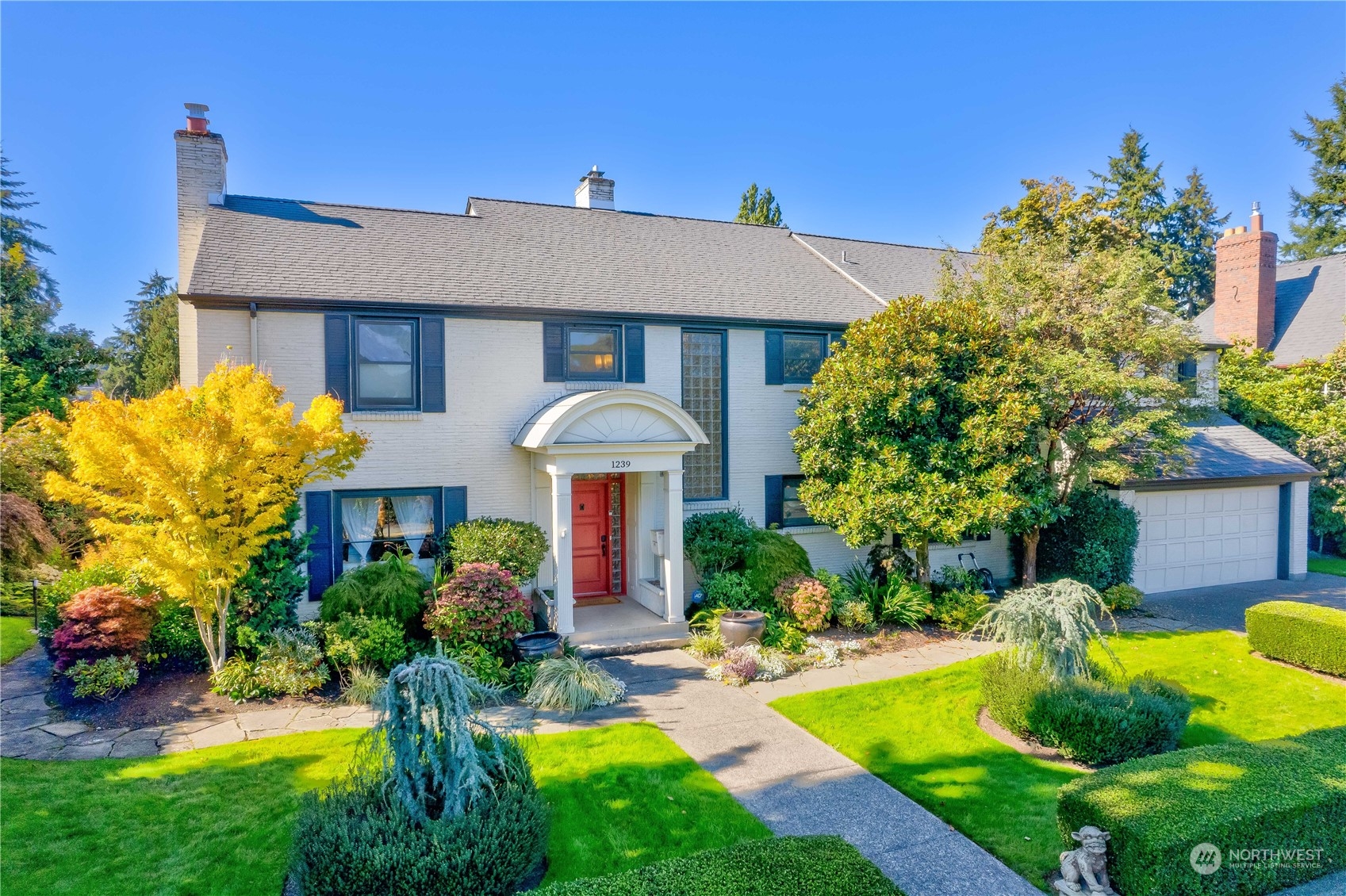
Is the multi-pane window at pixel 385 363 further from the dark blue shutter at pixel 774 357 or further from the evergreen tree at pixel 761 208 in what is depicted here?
the evergreen tree at pixel 761 208

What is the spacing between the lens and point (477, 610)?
32.3ft

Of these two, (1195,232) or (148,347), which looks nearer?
(148,347)

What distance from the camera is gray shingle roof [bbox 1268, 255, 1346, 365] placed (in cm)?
2205

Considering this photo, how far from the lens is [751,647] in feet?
36.4

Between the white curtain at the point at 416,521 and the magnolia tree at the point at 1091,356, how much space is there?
1028 cm

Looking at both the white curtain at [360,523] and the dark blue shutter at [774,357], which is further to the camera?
the dark blue shutter at [774,357]

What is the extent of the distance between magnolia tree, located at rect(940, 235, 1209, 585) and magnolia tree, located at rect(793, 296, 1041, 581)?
604mm

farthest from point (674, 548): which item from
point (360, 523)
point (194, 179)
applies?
point (194, 179)

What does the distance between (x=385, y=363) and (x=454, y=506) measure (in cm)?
269

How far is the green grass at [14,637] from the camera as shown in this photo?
1119cm

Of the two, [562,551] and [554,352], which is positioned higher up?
[554,352]

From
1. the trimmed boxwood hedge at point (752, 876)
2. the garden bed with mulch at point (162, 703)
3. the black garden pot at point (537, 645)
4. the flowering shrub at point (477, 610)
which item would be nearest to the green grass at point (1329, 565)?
the black garden pot at point (537, 645)

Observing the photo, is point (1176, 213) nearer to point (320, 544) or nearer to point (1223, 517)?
point (1223, 517)

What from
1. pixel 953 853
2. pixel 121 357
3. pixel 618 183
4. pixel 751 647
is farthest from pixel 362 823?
pixel 121 357
